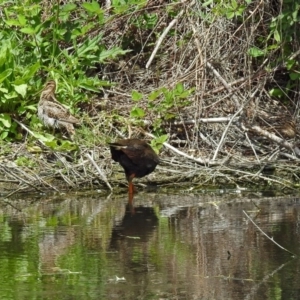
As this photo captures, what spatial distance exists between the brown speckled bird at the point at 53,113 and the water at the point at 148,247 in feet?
4.45

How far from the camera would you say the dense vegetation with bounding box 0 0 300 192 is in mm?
10555

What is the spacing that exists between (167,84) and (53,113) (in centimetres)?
173

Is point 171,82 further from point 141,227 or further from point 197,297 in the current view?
point 197,297

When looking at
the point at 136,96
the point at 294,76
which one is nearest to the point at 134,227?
the point at 136,96

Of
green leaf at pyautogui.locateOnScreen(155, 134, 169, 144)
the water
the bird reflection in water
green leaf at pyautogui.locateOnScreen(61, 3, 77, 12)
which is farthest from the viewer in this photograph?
green leaf at pyautogui.locateOnScreen(61, 3, 77, 12)

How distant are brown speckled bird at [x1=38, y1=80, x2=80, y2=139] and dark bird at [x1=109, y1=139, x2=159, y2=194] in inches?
47.2

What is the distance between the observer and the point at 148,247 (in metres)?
7.17

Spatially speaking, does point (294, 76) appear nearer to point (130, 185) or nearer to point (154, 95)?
point (154, 95)

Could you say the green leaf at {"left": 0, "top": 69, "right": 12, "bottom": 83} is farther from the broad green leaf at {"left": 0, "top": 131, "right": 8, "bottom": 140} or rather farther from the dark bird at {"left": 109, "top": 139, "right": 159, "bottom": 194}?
the dark bird at {"left": 109, "top": 139, "right": 159, "bottom": 194}

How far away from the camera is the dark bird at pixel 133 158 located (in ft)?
31.8

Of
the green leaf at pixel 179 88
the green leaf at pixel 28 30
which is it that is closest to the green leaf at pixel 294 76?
the green leaf at pixel 179 88

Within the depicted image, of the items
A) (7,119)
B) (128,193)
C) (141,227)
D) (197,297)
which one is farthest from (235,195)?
(197,297)

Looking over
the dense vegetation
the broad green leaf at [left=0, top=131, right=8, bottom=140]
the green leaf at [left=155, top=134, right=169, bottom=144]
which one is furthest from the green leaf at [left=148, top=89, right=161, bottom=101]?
the broad green leaf at [left=0, top=131, right=8, bottom=140]

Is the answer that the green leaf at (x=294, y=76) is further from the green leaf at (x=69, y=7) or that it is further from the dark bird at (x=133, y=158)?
the green leaf at (x=69, y=7)
